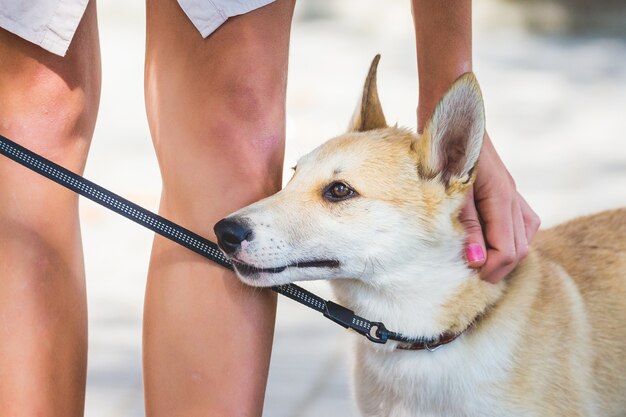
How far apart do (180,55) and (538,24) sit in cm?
548

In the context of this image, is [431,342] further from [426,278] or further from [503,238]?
[503,238]

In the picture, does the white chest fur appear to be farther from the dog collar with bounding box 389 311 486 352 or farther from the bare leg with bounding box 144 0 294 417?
the bare leg with bounding box 144 0 294 417

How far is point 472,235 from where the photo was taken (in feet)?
7.29

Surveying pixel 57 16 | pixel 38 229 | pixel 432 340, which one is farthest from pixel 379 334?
pixel 57 16

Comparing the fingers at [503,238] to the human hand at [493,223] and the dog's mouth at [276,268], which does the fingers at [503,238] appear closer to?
the human hand at [493,223]

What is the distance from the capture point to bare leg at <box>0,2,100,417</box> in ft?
6.57

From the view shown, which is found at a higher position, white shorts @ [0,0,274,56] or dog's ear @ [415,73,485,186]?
white shorts @ [0,0,274,56]

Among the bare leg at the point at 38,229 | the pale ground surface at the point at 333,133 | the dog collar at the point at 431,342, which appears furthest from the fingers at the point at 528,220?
the bare leg at the point at 38,229

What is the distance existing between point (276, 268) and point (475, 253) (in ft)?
1.34

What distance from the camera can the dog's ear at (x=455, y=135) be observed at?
6.88 ft

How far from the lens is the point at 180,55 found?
6.62 feet

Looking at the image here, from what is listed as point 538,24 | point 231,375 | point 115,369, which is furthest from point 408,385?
point 538,24

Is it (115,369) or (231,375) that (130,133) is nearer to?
(115,369)

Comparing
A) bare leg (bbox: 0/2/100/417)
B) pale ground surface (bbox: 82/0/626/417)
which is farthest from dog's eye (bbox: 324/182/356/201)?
pale ground surface (bbox: 82/0/626/417)
